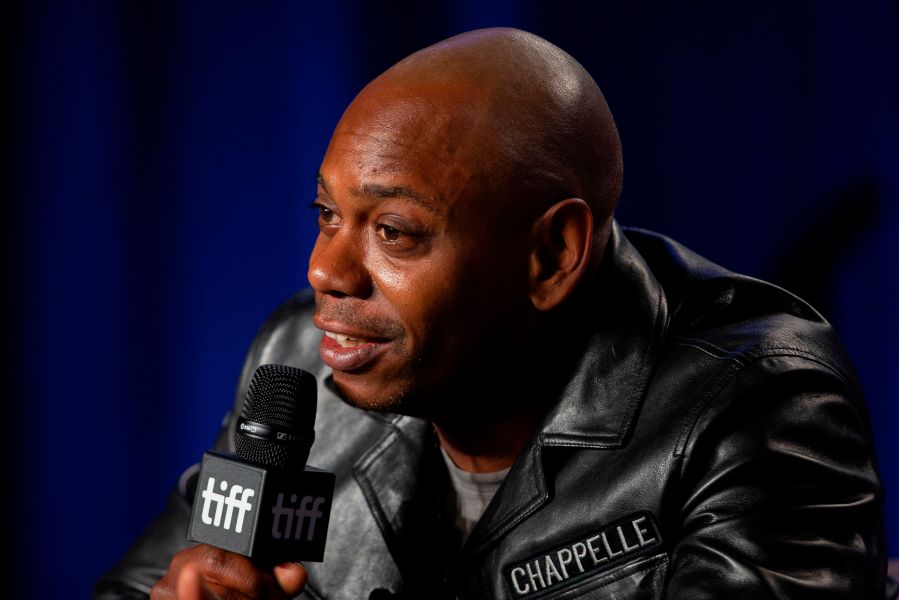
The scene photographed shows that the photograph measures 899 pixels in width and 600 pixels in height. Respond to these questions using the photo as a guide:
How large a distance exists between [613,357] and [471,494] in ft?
0.90

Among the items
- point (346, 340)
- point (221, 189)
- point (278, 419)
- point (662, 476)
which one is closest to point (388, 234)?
point (346, 340)

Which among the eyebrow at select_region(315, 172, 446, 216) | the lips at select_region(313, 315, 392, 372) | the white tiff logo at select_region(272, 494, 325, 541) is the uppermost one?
the eyebrow at select_region(315, 172, 446, 216)

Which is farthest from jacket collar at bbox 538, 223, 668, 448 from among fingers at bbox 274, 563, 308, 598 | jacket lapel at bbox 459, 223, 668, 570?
fingers at bbox 274, 563, 308, 598

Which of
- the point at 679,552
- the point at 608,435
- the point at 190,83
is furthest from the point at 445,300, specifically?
the point at 190,83

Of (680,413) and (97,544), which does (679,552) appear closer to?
(680,413)

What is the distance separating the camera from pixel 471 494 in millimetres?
1649

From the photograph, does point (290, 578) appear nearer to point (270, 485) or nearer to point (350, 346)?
point (270, 485)

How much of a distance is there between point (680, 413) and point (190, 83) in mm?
1610

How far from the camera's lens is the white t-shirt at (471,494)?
5.34 feet

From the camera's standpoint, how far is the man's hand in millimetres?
1153

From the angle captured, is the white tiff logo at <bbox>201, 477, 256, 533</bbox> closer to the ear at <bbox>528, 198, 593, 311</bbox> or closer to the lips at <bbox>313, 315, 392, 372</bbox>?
the lips at <bbox>313, 315, 392, 372</bbox>

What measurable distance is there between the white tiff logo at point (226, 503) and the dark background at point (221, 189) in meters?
1.53

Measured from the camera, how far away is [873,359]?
2.52m

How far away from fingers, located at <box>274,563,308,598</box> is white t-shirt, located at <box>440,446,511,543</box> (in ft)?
1.57
